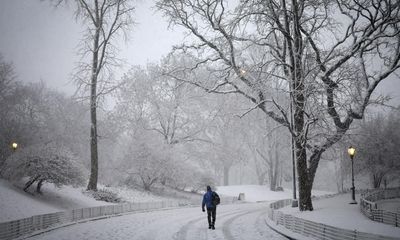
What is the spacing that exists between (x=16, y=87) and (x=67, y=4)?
24725 mm

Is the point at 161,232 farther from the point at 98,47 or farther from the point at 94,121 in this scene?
the point at 98,47

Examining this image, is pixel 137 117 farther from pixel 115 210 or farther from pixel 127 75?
pixel 115 210

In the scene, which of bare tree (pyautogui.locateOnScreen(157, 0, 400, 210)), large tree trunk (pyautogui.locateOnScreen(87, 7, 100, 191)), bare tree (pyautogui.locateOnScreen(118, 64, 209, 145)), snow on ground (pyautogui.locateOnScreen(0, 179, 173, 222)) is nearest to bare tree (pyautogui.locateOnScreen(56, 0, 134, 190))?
large tree trunk (pyautogui.locateOnScreen(87, 7, 100, 191))

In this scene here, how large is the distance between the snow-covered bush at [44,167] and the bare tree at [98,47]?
5.05 m

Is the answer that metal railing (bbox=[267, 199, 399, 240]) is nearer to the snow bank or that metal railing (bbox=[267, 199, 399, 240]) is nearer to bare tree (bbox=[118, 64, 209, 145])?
the snow bank

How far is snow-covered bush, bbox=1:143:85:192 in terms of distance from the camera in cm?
2378

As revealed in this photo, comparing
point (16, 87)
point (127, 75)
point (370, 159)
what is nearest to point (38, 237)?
point (127, 75)

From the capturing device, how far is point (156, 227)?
17.5 m

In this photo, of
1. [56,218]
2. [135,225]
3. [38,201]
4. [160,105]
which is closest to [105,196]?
[38,201]

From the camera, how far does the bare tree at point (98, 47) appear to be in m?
30.1

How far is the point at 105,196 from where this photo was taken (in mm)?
29828

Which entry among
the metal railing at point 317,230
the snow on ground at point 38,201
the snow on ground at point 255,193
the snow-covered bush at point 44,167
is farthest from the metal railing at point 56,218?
the snow on ground at point 255,193

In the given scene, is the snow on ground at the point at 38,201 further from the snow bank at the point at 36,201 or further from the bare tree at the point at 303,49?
the bare tree at the point at 303,49

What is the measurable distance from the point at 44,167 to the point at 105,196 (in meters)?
7.08
